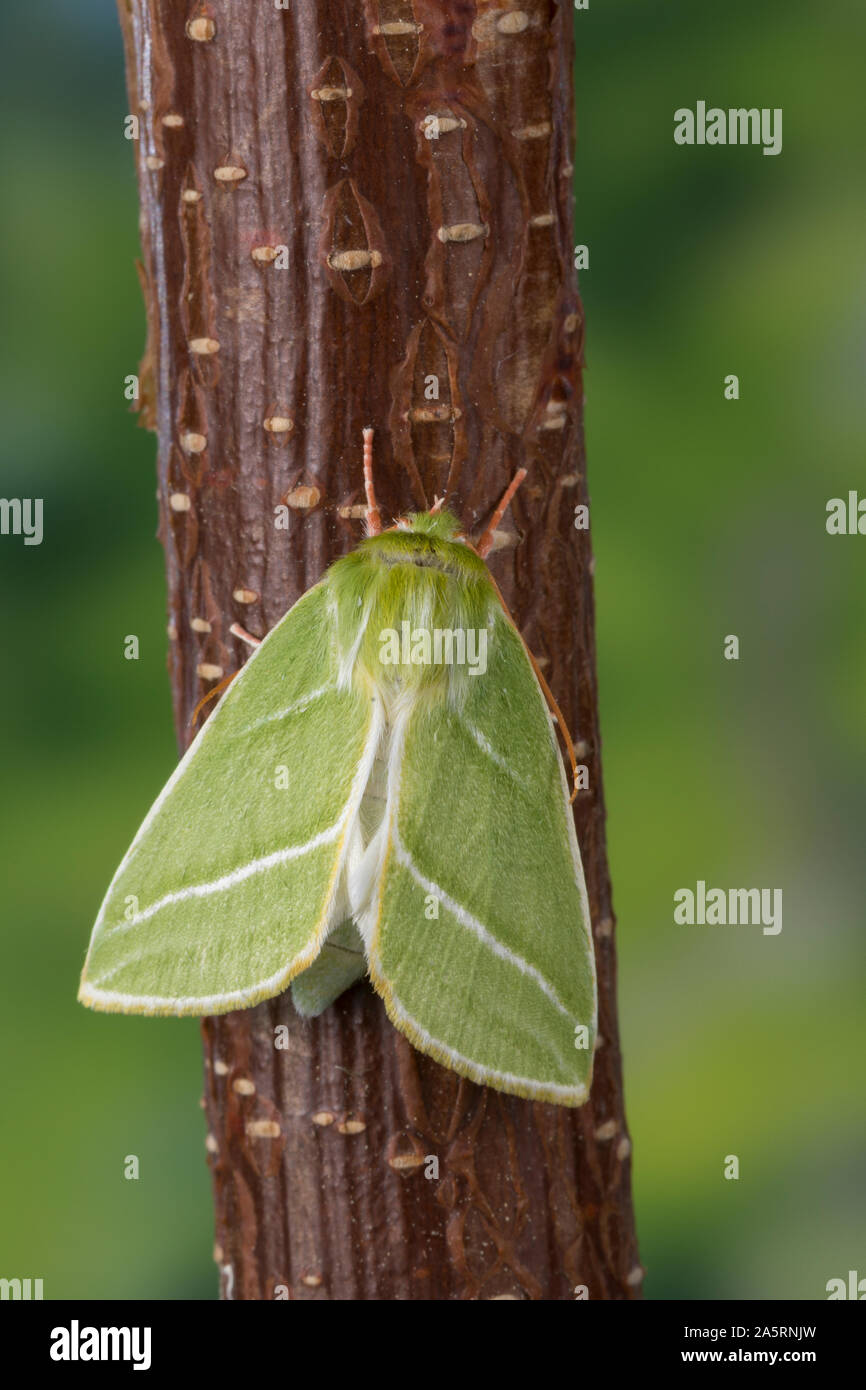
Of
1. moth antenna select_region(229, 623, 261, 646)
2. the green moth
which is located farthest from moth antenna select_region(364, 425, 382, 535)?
moth antenna select_region(229, 623, 261, 646)

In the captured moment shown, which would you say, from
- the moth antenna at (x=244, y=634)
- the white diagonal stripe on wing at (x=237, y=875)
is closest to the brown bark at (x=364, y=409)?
the moth antenna at (x=244, y=634)

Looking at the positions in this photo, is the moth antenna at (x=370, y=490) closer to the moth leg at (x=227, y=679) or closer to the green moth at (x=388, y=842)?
the green moth at (x=388, y=842)

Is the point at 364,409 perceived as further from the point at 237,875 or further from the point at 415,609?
the point at 237,875

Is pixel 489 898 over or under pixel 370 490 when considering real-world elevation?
under

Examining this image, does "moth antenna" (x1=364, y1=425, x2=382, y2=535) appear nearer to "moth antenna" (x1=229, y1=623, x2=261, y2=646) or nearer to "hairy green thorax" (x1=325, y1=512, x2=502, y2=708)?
"hairy green thorax" (x1=325, y1=512, x2=502, y2=708)

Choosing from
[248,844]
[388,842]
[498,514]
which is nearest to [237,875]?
[248,844]
